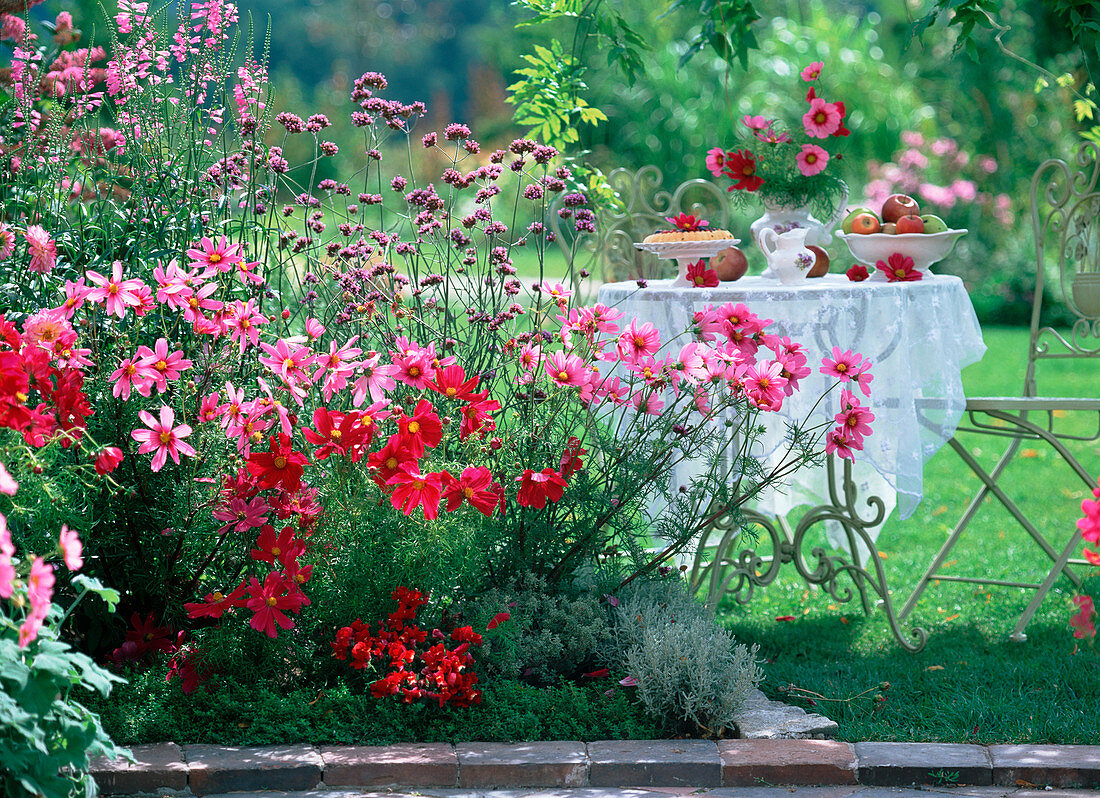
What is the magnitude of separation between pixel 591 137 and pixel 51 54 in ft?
40.9

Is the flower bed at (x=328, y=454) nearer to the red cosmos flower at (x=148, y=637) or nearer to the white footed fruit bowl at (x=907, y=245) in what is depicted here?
the red cosmos flower at (x=148, y=637)

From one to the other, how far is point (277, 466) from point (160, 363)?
31cm

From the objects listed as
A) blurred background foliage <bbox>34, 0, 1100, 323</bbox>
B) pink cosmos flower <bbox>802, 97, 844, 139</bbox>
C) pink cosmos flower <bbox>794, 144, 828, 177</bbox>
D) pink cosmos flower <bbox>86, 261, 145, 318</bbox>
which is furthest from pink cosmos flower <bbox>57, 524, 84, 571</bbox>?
blurred background foliage <bbox>34, 0, 1100, 323</bbox>

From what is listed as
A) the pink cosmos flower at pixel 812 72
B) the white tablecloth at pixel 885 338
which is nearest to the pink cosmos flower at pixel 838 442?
the white tablecloth at pixel 885 338

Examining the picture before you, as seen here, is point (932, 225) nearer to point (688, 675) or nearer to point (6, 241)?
point (688, 675)

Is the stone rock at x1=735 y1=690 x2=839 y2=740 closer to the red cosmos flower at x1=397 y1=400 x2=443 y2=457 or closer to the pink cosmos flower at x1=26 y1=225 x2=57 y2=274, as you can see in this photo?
the red cosmos flower at x1=397 y1=400 x2=443 y2=457

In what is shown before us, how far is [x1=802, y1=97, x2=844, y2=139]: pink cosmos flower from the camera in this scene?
362 cm

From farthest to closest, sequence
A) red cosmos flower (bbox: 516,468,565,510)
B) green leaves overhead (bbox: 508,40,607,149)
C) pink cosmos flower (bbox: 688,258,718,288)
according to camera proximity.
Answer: green leaves overhead (bbox: 508,40,607,149)
pink cosmos flower (bbox: 688,258,718,288)
red cosmos flower (bbox: 516,468,565,510)

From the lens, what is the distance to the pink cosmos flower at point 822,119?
11.9 ft

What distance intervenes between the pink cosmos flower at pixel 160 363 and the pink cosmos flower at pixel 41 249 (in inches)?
12.5

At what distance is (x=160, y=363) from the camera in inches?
90.3

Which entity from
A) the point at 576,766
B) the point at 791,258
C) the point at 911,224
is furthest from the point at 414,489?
the point at 911,224

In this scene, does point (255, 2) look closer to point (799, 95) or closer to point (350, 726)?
point (799, 95)

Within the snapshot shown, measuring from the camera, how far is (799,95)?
1551 centimetres
